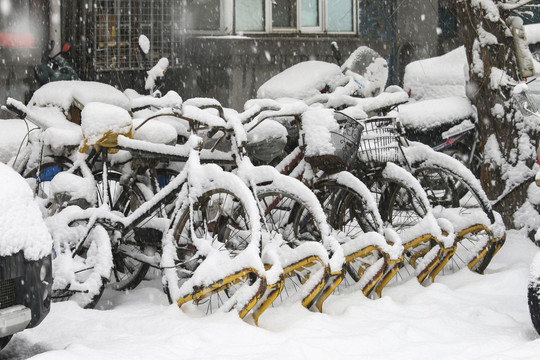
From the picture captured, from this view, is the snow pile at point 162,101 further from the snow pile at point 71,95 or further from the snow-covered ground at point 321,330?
the snow pile at point 71,95

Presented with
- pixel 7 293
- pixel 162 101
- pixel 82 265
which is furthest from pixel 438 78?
pixel 7 293

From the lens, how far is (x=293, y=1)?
39.5ft

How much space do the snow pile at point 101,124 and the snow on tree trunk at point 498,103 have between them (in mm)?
3613

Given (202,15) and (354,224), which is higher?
(202,15)

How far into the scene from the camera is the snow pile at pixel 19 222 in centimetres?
399

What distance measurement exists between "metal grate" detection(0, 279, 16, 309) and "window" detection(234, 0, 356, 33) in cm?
803

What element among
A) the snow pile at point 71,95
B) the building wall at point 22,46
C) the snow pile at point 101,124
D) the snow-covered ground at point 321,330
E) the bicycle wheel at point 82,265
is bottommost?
the snow-covered ground at point 321,330

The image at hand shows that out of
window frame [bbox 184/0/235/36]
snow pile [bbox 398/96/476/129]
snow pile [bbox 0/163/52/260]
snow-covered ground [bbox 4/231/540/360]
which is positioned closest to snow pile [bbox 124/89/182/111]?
snow pile [bbox 0/163/52/260]

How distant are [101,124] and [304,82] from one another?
8.55ft

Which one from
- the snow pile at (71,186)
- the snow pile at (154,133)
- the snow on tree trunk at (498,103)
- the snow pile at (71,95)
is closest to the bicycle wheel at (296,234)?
the snow pile at (154,133)

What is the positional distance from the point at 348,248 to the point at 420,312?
71cm

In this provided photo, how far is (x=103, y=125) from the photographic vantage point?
5461 millimetres

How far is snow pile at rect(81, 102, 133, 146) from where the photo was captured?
5.46 meters

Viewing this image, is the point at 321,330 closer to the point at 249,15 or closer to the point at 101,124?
the point at 101,124
